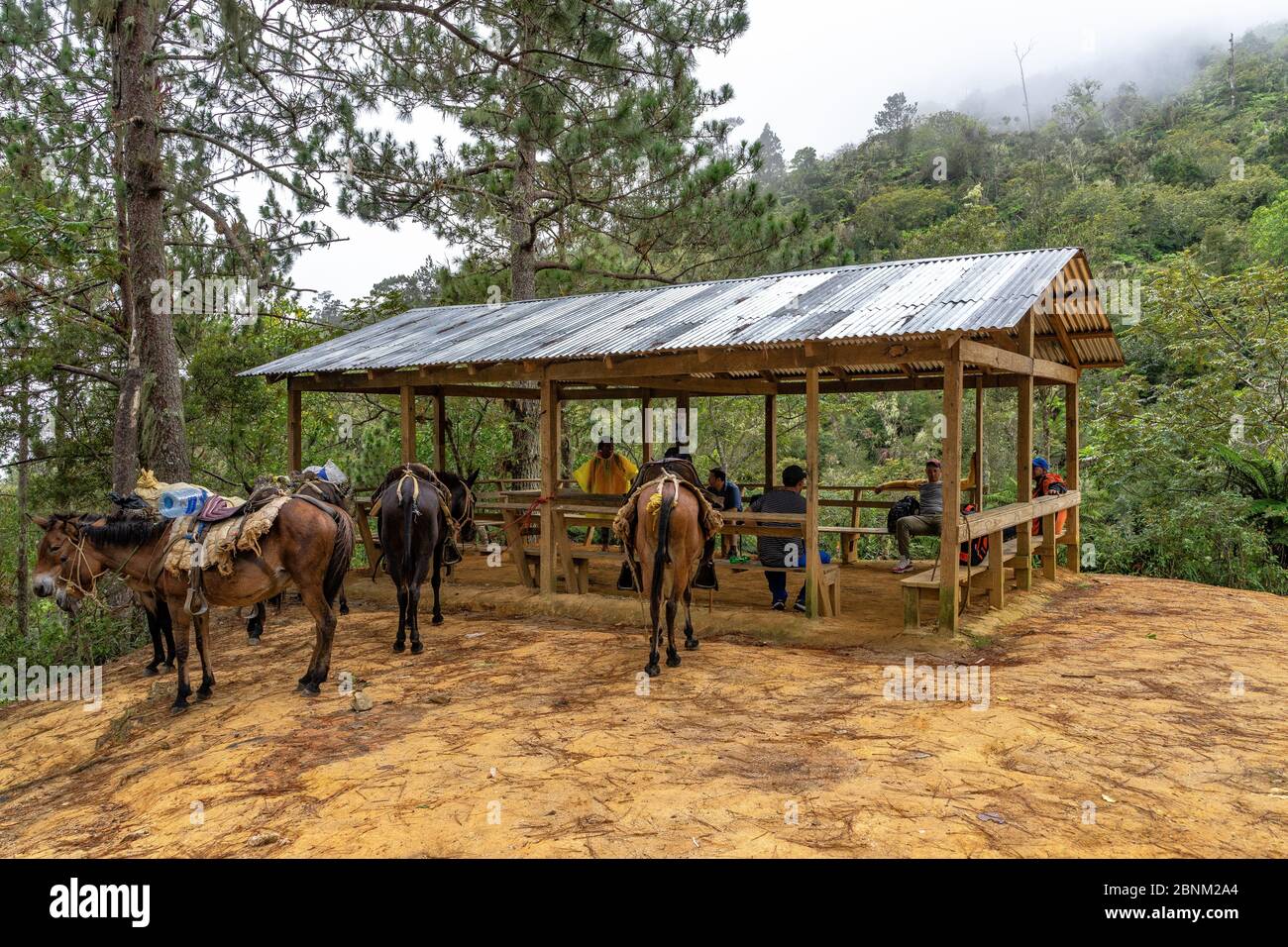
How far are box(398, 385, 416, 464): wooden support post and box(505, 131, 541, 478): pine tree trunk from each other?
388 cm

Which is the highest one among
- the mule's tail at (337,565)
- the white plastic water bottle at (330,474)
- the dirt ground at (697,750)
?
the white plastic water bottle at (330,474)

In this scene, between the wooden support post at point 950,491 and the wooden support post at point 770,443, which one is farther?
the wooden support post at point 770,443

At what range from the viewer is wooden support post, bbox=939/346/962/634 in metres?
6.91

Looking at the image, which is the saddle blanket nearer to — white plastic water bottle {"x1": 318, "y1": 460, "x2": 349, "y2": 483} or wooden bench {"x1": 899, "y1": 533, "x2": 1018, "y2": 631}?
white plastic water bottle {"x1": 318, "y1": 460, "x2": 349, "y2": 483}

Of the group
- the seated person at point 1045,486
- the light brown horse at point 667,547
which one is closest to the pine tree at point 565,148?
the light brown horse at point 667,547

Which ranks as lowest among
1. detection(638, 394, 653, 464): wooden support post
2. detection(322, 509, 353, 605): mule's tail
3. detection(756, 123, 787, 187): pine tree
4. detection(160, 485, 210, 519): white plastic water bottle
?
detection(322, 509, 353, 605): mule's tail

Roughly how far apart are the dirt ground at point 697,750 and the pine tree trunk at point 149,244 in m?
3.52

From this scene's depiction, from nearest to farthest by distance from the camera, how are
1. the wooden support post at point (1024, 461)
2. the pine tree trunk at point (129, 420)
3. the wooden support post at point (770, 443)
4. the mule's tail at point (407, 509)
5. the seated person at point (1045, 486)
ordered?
the mule's tail at point (407, 509) < the wooden support post at point (1024, 461) < the pine tree trunk at point (129, 420) < the seated person at point (1045, 486) < the wooden support post at point (770, 443)

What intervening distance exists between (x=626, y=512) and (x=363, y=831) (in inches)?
142

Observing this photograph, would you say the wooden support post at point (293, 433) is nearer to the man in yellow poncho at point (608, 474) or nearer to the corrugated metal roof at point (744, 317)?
the corrugated metal roof at point (744, 317)

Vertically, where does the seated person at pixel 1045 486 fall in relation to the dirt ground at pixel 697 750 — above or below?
above

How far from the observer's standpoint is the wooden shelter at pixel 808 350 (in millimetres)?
7090

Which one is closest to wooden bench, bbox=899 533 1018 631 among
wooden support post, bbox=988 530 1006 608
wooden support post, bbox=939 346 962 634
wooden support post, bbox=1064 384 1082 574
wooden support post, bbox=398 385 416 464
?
wooden support post, bbox=988 530 1006 608

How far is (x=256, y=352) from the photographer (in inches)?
559
